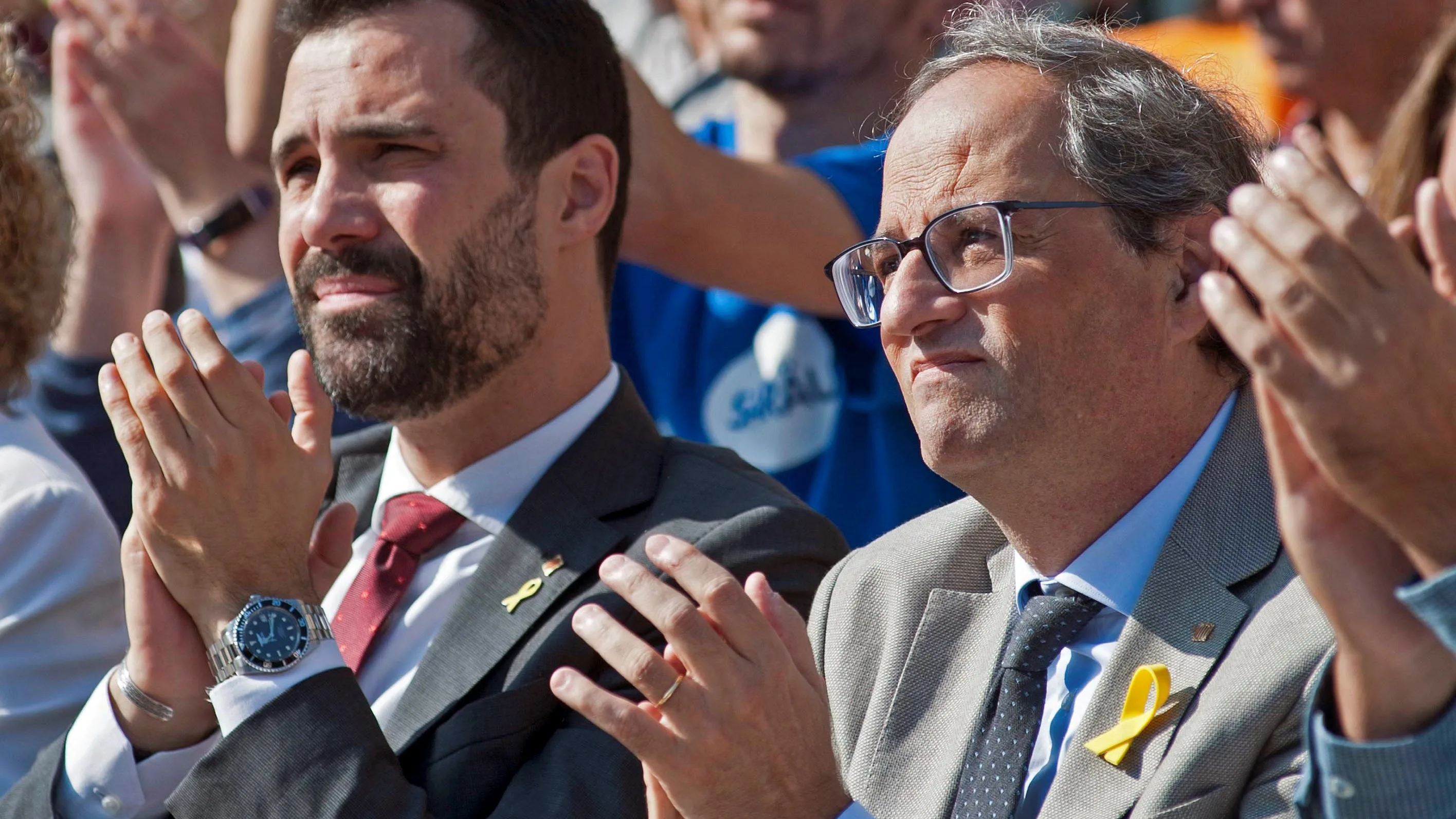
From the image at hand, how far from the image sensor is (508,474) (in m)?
2.92

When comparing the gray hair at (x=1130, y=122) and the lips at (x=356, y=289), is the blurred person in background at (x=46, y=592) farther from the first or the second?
the gray hair at (x=1130, y=122)

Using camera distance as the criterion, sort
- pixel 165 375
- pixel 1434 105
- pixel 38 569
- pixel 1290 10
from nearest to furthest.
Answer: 1. pixel 165 375
2. pixel 38 569
3. pixel 1434 105
4. pixel 1290 10

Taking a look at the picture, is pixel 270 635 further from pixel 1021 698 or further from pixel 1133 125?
pixel 1133 125

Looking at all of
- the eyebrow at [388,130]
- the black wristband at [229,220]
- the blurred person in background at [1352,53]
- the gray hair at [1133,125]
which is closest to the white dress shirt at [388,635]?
the eyebrow at [388,130]

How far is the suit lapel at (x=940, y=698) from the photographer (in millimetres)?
2291

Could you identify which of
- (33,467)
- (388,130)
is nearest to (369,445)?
(33,467)

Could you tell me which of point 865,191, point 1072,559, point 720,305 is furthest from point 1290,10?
point 1072,559

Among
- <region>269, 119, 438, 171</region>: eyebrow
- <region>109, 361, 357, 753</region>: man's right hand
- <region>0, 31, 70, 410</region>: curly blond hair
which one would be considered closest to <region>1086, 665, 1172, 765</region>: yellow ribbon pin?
<region>109, 361, 357, 753</region>: man's right hand

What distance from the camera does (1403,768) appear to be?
1.56 meters

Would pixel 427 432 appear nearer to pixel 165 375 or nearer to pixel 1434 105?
pixel 165 375

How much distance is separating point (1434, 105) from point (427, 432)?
2.21 meters

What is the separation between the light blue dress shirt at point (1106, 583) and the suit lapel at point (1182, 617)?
1.3 inches

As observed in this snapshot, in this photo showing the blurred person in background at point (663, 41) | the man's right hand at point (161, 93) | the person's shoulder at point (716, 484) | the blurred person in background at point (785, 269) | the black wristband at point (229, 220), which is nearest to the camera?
the person's shoulder at point (716, 484)

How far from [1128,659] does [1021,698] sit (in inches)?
6.9
